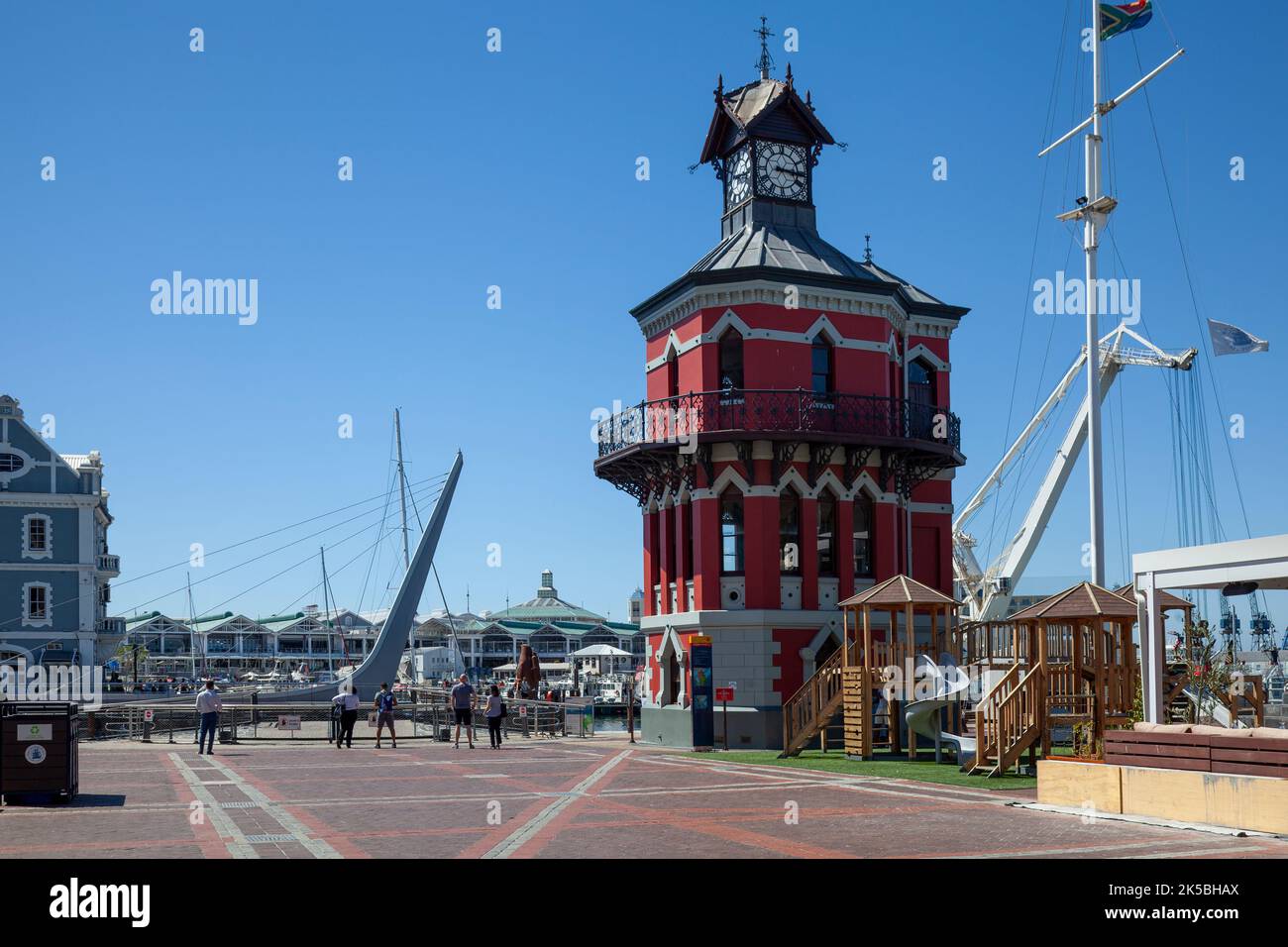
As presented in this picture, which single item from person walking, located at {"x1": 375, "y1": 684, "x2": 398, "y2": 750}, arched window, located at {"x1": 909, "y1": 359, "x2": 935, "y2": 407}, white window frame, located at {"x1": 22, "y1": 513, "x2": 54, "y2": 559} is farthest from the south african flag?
white window frame, located at {"x1": 22, "y1": 513, "x2": 54, "y2": 559}

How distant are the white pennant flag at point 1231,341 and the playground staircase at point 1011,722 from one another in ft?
32.7

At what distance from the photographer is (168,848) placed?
13.2m

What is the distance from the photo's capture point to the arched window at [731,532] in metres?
34.1

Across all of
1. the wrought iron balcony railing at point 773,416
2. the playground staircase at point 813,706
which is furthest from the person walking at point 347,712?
the playground staircase at point 813,706

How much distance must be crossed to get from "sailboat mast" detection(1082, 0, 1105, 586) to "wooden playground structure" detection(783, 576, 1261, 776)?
167 cm

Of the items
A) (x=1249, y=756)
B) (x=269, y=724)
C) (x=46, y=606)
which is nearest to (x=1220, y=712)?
(x=1249, y=756)

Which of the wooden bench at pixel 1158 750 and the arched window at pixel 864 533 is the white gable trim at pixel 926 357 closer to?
the arched window at pixel 864 533

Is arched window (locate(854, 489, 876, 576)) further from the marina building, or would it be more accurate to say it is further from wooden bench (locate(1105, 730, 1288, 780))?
the marina building

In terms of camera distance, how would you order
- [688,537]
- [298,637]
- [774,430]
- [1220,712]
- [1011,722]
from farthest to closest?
[298,637] → [688,537] → [774,430] → [1220,712] → [1011,722]

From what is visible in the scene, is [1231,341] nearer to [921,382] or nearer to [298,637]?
[921,382]

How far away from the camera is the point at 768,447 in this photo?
3362 centimetres

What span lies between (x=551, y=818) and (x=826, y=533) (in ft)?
66.0

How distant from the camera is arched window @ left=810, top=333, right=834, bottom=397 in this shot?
34.9 meters
